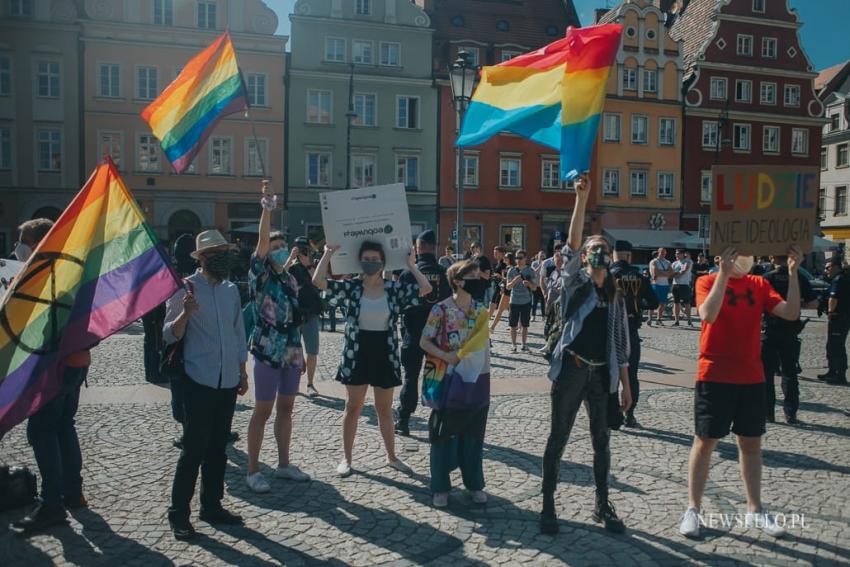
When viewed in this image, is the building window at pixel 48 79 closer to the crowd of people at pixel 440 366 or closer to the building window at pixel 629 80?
the building window at pixel 629 80

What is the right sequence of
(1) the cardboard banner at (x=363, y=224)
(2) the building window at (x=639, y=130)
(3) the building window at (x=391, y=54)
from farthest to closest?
(2) the building window at (x=639, y=130) → (3) the building window at (x=391, y=54) → (1) the cardboard banner at (x=363, y=224)

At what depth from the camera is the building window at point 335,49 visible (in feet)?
113

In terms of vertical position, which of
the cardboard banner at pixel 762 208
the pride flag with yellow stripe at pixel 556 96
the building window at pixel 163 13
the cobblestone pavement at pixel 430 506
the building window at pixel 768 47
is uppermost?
the building window at pixel 768 47

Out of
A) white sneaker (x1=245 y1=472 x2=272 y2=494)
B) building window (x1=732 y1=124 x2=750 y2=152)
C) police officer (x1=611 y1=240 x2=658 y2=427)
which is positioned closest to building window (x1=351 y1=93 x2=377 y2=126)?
building window (x1=732 y1=124 x2=750 y2=152)

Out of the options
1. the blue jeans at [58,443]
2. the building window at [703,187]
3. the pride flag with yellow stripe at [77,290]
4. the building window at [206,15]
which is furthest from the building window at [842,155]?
the blue jeans at [58,443]

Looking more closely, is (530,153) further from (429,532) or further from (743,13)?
(429,532)

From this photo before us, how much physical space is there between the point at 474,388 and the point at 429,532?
3.59ft

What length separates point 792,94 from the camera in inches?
1614

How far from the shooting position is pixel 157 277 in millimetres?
4406

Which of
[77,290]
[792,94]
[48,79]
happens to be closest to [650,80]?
[792,94]

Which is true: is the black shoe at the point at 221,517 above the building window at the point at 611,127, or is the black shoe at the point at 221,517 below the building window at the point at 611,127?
below

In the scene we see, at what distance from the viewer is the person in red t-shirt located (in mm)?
4648

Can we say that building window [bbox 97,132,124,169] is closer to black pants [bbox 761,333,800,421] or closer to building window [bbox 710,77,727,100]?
black pants [bbox 761,333,800,421]

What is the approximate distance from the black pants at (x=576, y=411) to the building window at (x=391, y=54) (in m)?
32.8
